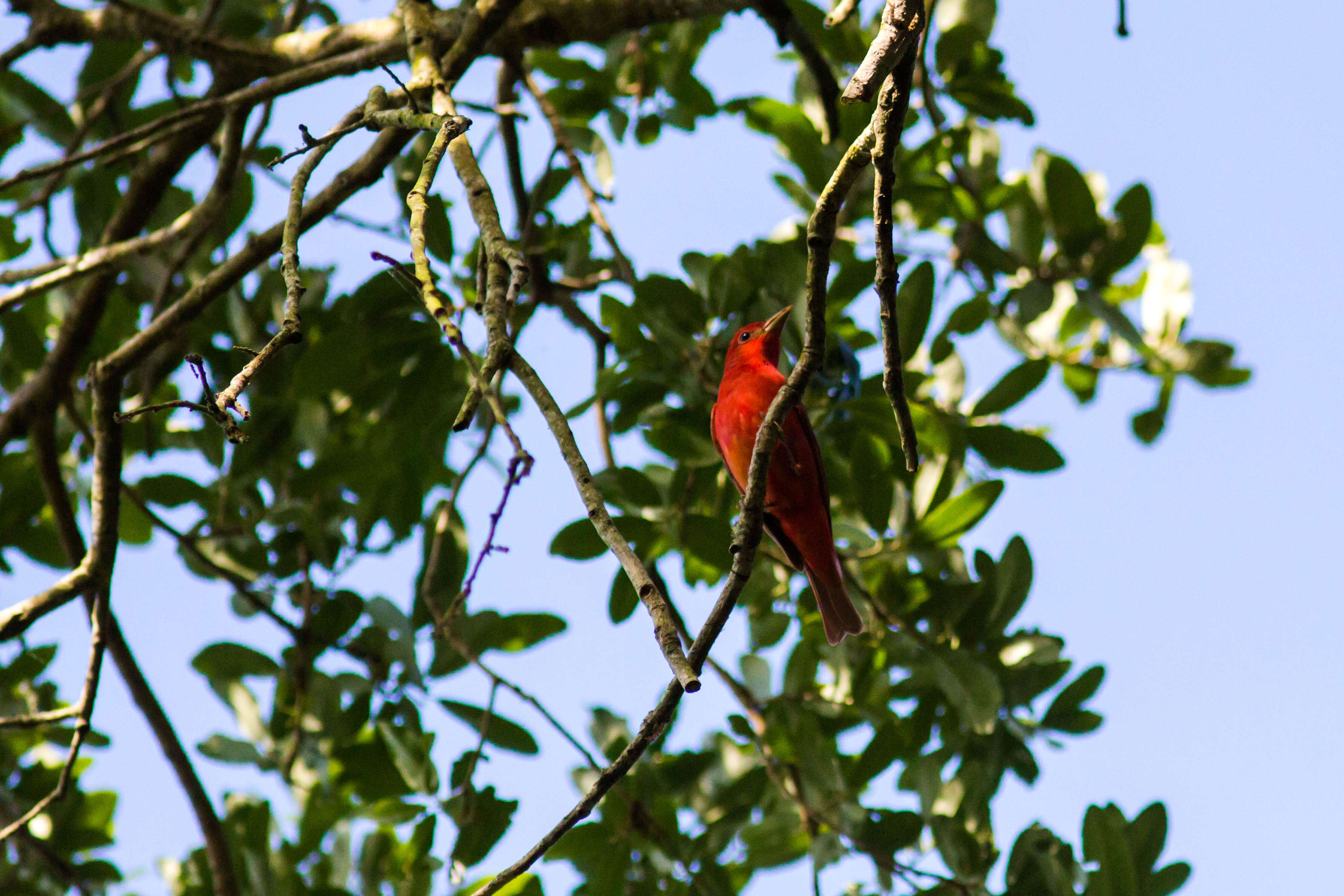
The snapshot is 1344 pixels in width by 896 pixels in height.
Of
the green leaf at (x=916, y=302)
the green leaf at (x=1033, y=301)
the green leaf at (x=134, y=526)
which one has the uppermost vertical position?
the green leaf at (x=1033, y=301)

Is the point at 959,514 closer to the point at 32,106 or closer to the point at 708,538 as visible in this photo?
the point at 708,538

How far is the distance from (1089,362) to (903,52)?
363 cm

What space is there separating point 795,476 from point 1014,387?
30.9 inches

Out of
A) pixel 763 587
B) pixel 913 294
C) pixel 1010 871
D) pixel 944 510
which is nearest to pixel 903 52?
pixel 913 294

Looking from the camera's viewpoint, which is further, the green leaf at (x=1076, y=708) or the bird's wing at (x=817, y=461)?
the green leaf at (x=1076, y=708)

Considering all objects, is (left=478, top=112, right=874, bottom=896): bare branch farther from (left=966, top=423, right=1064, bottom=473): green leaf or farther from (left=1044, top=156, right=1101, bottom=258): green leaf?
(left=1044, top=156, right=1101, bottom=258): green leaf

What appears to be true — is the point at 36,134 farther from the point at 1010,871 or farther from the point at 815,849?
the point at 1010,871

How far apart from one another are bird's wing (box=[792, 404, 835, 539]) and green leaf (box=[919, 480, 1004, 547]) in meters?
0.32

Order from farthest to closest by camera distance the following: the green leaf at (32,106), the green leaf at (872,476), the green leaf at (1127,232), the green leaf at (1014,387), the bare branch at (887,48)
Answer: the green leaf at (32,106) → the green leaf at (1127,232) → the green leaf at (1014,387) → the green leaf at (872,476) → the bare branch at (887,48)

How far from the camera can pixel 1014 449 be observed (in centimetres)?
372

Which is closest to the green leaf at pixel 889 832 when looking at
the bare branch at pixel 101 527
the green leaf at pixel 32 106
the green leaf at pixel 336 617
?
the green leaf at pixel 336 617

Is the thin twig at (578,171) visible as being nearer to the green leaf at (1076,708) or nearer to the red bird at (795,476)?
the red bird at (795,476)

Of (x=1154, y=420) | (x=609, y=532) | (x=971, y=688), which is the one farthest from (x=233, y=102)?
(x=1154, y=420)

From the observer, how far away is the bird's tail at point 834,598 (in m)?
3.58
